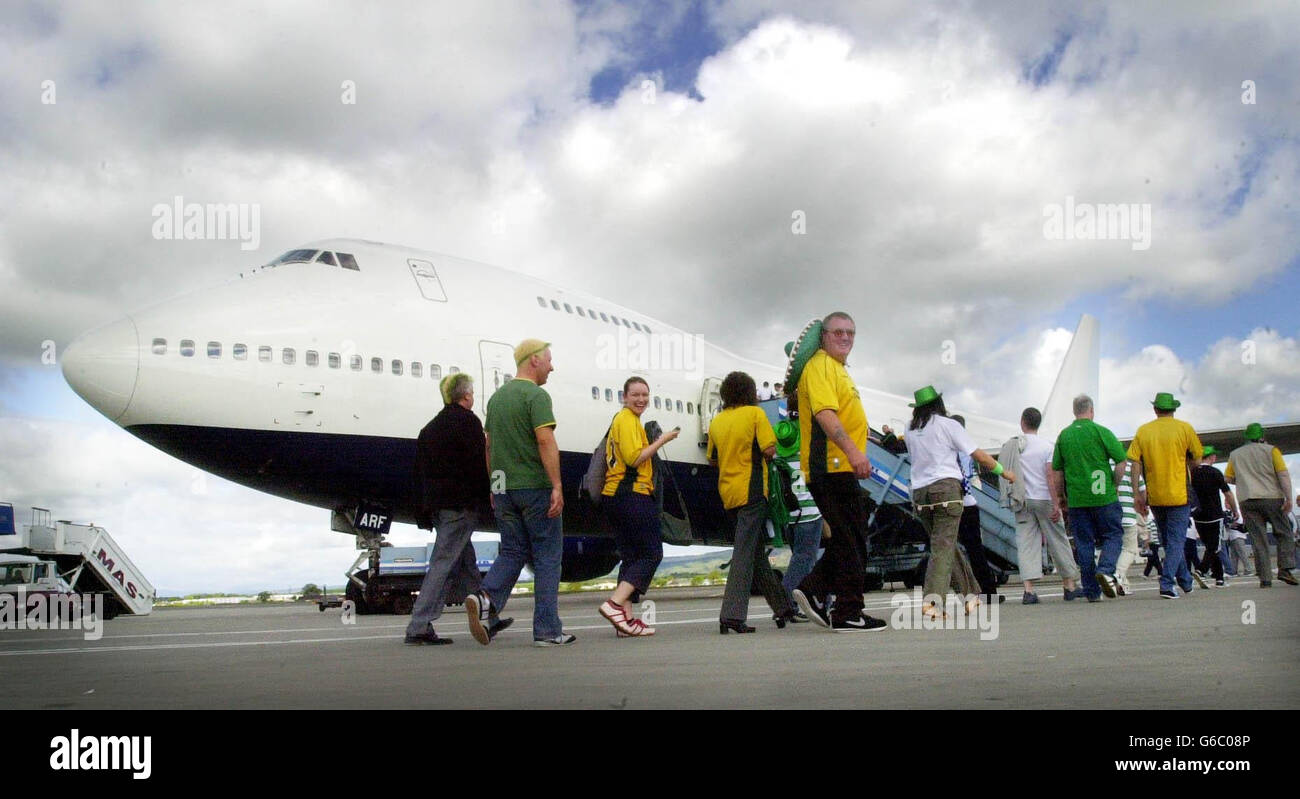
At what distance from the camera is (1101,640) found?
4.73 m

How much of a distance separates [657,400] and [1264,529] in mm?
8325

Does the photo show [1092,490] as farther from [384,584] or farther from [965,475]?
[384,584]

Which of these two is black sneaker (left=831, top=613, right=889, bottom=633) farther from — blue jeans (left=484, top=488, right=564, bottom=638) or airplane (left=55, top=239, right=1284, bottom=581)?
airplane (left=55, top=239, right=1284, bottom=581)

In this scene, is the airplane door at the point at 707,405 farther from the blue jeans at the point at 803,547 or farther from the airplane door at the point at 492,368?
the blue jeans at the point at 803,547

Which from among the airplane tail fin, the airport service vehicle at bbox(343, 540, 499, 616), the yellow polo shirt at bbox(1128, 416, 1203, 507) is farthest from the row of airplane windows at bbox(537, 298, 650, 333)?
the airplane tail fin

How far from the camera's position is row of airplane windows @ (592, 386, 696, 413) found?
14289 mm

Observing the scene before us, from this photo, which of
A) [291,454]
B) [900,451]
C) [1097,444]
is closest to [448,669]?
[1097,444]

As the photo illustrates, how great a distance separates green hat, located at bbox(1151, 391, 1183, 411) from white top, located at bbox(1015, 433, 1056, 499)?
105cm

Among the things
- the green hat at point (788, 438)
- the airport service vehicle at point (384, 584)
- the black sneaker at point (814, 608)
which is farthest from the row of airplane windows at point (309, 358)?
the black sneaker at point (814, 608)

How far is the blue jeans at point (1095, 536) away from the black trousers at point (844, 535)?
12.9ft

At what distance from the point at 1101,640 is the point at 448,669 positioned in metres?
3.01

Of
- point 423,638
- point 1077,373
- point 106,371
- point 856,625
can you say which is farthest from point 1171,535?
point 1077,373

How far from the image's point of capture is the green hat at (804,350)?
6223 mm
